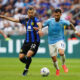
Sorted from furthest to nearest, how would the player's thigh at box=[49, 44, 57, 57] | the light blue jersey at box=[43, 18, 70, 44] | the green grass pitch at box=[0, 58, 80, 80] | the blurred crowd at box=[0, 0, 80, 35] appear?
the blurred crowd at box=[0, 0, 80, 35] < the player's thigh at box=[49, 44, 57, 57] < the light blue jersey at box=[43, 18, 70, 44] < the green grass pitch at box=[0, 58, 80, 80]

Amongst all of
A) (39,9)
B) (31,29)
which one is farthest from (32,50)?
(39,9)

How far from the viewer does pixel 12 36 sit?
73.3ft

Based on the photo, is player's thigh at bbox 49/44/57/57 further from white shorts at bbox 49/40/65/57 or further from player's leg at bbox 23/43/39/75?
player's leg at bbox 23/43/39/75

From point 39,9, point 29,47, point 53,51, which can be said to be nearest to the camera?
point 29,47

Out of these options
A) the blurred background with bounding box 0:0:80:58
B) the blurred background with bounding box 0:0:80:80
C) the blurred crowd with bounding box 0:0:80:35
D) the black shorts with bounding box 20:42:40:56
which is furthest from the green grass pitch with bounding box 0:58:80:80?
the blurred crowd with bounding box 0:0:80:35

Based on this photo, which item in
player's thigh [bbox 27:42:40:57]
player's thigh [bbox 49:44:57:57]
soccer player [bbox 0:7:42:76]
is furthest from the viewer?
player's thigh [bbox 49:44:57:57]

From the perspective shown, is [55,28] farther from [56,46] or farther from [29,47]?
[29,47]

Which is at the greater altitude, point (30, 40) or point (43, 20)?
point (30, 40)

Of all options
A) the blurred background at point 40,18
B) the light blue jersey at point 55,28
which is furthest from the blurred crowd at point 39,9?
the light blue jersey at point 55,28

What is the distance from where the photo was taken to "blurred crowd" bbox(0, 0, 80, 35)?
75.9 ft

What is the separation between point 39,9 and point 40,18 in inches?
27.7

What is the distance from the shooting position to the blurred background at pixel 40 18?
2192cm

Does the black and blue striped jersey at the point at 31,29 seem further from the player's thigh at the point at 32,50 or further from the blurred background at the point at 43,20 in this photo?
the blurred background at the point at 43,20

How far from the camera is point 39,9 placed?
2419cm
